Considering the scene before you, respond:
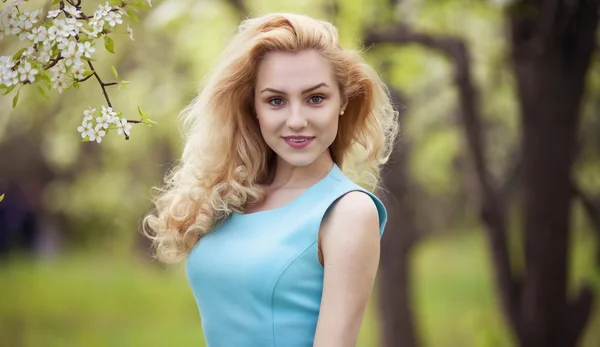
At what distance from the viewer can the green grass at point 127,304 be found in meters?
12.1

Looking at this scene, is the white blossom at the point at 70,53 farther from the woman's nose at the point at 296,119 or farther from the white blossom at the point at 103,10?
the woman's nose at the point at 296,119

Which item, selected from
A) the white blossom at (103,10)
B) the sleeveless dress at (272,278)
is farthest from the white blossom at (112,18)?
the sleeveless dress at (272,278)

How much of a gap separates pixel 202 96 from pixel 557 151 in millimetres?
3362

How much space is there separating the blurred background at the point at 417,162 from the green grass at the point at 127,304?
58 mm

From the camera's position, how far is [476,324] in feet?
23.6

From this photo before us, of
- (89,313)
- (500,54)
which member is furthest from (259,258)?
A: (89,313)

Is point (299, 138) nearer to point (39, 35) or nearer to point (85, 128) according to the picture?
point (85, 128)

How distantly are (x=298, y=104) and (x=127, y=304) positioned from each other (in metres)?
13.0

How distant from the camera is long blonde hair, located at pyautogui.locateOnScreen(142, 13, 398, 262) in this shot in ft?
7.91

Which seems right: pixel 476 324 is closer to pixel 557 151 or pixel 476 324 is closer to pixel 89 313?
pixel 557 151

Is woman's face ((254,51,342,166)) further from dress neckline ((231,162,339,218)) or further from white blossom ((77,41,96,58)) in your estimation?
white blossom ((77,41,96,58))

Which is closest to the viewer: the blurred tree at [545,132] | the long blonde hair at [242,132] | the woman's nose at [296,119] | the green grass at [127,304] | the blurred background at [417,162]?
the woman's nose at [296,119]

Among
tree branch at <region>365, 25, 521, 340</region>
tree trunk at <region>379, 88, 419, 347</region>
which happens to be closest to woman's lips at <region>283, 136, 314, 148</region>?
tree branch at <region>365, 25, 521, 340</region>

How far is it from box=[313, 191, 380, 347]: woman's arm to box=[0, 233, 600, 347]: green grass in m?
6.18
